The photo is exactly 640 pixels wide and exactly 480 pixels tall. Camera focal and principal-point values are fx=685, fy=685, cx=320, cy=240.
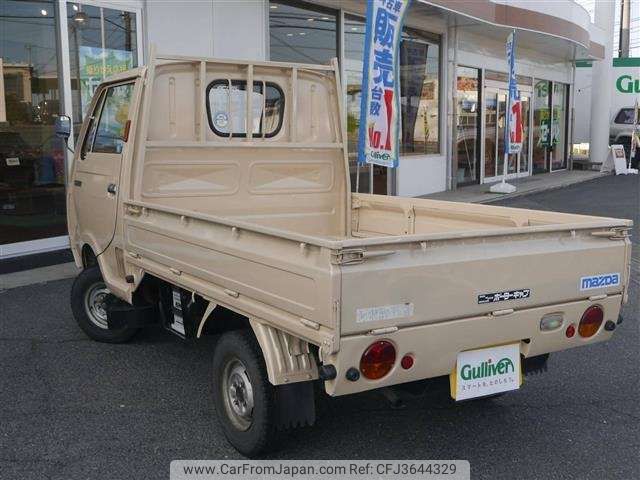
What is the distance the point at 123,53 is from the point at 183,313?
229 inches

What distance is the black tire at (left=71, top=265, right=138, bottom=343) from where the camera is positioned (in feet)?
17.3

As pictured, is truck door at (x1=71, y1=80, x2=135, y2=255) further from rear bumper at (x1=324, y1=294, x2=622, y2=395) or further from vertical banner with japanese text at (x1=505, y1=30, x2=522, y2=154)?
vertical banner with japanese text at (x1=505, y1=30, x2=522, y2=154)

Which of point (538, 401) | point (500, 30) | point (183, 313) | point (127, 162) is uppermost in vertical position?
point (500, 30)

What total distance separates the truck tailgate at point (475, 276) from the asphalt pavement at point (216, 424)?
63 centimetres

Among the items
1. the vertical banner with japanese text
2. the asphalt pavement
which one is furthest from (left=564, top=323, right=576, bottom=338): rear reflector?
the vertical banner with japanese text

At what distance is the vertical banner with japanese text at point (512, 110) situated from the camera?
48.6 ft

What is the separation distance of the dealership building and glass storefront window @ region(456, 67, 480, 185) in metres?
0.05

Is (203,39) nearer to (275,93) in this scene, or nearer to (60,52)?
(60,52)

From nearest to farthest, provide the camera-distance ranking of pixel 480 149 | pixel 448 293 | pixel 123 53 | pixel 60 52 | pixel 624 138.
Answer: pixel 448 293 → pixel 60 52 → pixel 123 53 → pixel 480 149 → pixel 624 138

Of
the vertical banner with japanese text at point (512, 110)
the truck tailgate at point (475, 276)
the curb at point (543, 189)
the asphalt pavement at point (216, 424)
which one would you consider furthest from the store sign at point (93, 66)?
the vertical banner with japanese text at point (512, 110)

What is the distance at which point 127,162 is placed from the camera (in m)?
4.57

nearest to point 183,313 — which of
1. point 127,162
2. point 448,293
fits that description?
point 127,162

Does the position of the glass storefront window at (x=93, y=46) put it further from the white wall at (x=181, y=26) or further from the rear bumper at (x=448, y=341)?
the rear bumper at (x=448, y=341)

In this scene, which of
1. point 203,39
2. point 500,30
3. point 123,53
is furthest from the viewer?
point 500,30
